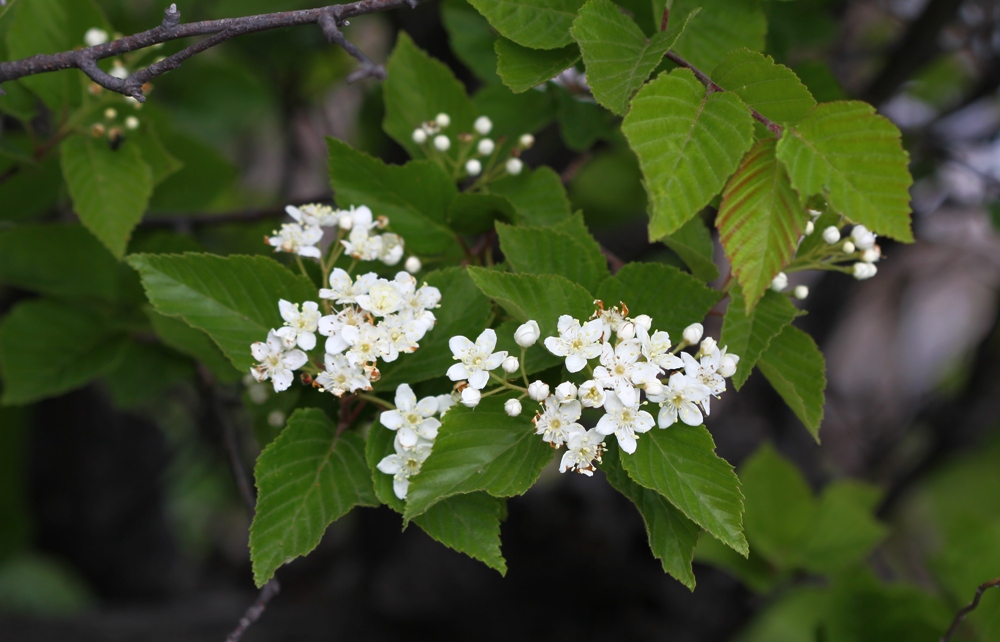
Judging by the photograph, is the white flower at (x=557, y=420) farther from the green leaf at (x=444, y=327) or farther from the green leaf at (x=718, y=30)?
the green leaf at (x=718, y=30)

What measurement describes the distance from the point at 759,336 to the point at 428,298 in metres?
0.50

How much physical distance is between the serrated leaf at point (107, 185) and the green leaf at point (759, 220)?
110 centimetres

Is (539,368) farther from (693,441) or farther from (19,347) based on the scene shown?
(19,347)

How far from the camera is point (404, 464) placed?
1.08 metres

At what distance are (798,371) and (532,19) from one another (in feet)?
2.29

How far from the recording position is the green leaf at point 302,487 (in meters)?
1.04

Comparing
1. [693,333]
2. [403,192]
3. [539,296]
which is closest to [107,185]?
[403,192]

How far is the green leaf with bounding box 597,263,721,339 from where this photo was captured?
111cm

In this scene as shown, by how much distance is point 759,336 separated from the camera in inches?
42.5

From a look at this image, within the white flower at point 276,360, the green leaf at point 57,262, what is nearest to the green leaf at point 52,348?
the green leaf at point 57,262

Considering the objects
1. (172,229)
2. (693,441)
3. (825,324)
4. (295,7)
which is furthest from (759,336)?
(825,324)

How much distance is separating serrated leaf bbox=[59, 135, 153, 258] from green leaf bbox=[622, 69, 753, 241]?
1.00 meters

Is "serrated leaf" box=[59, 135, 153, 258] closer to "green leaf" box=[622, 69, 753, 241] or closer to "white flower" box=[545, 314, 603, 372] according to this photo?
"white flower" box=[545, 314, 603, 372]

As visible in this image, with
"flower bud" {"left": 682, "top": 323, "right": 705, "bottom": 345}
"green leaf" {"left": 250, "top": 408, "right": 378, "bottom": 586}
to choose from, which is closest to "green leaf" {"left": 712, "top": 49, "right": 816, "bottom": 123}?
"flower bud" {"left": 682, "top": 323, "right": 705, "bottom": 345}
